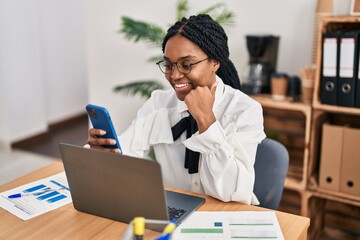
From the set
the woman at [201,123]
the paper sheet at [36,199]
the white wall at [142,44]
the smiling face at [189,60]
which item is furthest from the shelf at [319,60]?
the paper sheet at [36,199]

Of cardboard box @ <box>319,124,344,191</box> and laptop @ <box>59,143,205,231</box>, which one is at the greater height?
laptop @ <box>59,143,205,231</box>

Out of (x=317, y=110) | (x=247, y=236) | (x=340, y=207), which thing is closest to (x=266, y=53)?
(x=317, y=110)

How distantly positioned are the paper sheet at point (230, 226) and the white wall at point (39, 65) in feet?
9.81

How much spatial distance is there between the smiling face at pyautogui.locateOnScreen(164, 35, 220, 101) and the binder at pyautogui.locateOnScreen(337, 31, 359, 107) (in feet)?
2.81

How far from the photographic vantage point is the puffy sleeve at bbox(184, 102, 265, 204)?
1317 mm

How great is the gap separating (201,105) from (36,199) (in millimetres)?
578

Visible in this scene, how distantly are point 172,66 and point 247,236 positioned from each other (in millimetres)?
589

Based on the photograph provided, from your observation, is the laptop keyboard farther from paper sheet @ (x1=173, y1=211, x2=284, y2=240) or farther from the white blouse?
the white blouse

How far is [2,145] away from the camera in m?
3.82

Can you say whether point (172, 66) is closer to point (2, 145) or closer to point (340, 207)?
point (340, 207)

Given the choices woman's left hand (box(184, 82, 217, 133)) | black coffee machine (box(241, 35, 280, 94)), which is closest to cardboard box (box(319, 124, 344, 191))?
black coffee machine (box(241, 35, 280, 94))

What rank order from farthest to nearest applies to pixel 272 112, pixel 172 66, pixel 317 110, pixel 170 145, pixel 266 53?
1. pixel 272 112
2. pixel 266 53
3. pixel 317 110
4. pixel 170 145
5. pixel 172 66

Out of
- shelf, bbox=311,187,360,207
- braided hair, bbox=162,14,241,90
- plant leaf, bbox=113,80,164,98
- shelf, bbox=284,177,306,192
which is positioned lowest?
shelf, bbox=311,187,360,207

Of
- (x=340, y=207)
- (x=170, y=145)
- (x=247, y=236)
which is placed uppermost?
(x=170, y=145)
